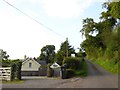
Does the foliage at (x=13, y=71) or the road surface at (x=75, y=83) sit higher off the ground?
the foliage at (x=13, y=71)

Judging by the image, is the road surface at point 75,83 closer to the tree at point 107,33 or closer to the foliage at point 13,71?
the foliage at point 13,71

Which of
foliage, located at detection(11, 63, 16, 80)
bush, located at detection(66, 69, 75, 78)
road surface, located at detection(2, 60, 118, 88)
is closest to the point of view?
road surface, located at detection(2, 60, 118, 88)

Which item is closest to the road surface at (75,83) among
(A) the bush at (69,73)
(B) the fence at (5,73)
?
(B) the fence at (5,73)

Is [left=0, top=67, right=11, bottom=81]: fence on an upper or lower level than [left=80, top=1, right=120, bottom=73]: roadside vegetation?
lower

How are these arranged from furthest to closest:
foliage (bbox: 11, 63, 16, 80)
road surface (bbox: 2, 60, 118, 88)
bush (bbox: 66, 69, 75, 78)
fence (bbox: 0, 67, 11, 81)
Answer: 1. bush (bbox: 66, 69, 75, 78)
2. foliage (bbox: 11, 63, 16, 80)
3. fence (bbox: 0, 67, 11, 81)
4. road surface (bbox: 2, 60, 118, 88)

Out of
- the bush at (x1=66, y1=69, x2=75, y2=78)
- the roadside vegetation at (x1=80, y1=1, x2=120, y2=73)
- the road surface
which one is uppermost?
the roadside vegetation at (x1=80, y1=1, x2=120, y2=73)

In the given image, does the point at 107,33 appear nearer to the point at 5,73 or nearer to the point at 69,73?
the point at 69,73

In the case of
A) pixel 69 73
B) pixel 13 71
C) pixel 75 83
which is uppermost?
pixel 13 71

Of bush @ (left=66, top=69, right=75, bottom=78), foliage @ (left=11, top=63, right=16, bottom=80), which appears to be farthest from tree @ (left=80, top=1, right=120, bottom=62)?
foliage @ (left=11, top=63, right=16, bottom=80)

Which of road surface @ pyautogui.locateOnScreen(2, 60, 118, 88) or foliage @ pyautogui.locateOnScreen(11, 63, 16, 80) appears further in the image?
foliage @ pyautogui.locateOnScreen(11, 63, 16, 80)

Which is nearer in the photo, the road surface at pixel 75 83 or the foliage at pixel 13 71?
the road surface at pixel 75 83

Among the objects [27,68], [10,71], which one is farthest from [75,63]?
[27,68]

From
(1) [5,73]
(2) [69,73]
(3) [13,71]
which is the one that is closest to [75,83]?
(3) [13,71]

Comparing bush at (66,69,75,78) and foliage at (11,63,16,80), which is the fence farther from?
bush at (66,69,75,78)
